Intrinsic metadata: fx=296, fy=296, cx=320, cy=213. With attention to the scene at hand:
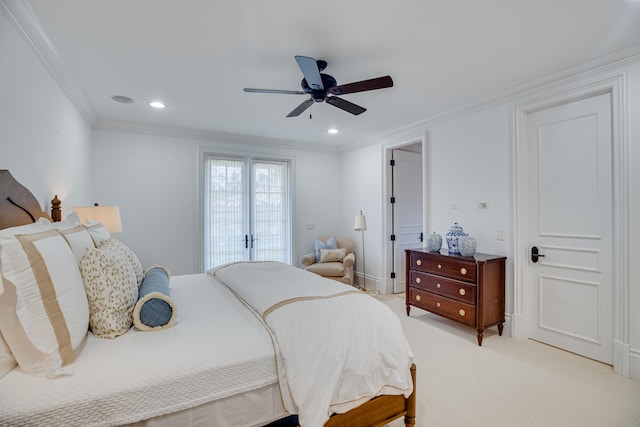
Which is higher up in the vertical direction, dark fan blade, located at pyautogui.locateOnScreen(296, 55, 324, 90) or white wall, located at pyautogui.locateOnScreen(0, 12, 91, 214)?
dark fan blade, located at pyautogui.locateOnScreen(296, 55, 324, 90)

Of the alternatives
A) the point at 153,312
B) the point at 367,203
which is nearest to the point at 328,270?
the point at 367,203

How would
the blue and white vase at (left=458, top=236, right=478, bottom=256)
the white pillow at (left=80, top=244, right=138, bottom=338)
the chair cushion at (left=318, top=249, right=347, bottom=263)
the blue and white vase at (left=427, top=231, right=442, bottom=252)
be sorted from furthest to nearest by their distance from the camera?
the chair cushion at (left=318, top=249, right=347, bottom=263)
the blue and white vase at (left=427, top=231, right=442, bottom=252)
the blue and white vase at (left=458, top=236, right=478, bottom=256)
the white pillow at (left=80, top=244, right=138, bottom=338)

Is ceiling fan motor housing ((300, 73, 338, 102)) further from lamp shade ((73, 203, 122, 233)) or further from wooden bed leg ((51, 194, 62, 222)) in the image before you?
lamp shade ((73, 203, 122, 233))

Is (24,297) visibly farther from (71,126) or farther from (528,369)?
(528,369)

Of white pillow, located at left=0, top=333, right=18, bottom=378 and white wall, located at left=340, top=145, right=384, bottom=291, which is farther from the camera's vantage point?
white wall, located at left=340, top=145, right=384, bottom=291

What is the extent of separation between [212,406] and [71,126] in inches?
126

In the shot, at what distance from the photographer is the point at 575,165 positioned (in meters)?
2.76

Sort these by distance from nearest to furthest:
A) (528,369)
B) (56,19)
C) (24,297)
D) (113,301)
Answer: (24,297) → (113,301) → (56,19) → (528,369)

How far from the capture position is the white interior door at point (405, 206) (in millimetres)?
4895

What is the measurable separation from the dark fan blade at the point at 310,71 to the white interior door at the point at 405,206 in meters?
2.77

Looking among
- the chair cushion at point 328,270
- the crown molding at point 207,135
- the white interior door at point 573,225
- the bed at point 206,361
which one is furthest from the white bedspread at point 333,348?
the crown molding at point 207,135

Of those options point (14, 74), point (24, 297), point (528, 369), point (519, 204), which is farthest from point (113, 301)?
point (519, 204)

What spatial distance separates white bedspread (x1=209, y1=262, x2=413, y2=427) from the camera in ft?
4.67

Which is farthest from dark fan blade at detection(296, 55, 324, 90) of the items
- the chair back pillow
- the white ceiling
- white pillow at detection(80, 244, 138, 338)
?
A: the chair back pillow
